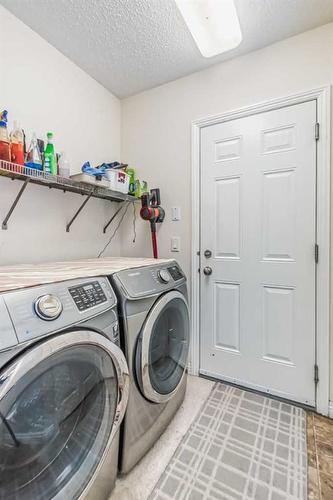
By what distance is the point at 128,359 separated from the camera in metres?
1.06

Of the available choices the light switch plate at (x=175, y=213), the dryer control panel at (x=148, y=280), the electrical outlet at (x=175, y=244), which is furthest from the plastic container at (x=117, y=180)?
the dryer control panel at (x=148, y=280)

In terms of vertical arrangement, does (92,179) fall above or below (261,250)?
above

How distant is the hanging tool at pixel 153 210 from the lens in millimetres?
1974

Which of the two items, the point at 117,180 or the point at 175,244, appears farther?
the point at 175,244

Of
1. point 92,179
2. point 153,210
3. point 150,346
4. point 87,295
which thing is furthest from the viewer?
point 153,210

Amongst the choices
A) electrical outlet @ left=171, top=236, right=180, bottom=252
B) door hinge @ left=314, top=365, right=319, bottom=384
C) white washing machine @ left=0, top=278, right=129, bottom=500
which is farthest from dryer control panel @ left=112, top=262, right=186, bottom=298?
door hinge @ left=314, top=365, right=319, bottom=384

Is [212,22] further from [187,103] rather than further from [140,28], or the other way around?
[187,103]

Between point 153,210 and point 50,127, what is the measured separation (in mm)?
944

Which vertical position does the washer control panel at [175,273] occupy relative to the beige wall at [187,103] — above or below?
below

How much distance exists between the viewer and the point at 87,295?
35.6 inches

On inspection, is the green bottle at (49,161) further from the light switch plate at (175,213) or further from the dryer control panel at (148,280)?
the light switch plate at (175,213)

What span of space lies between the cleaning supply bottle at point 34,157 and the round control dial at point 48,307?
974 millimetres

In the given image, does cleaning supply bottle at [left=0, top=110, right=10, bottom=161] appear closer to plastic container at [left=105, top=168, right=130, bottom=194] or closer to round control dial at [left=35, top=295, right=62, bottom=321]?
plastic container at [left=105, top=168, right=130, bottom=194]

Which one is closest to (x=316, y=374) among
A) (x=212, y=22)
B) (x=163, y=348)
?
(x=163, y=348)
